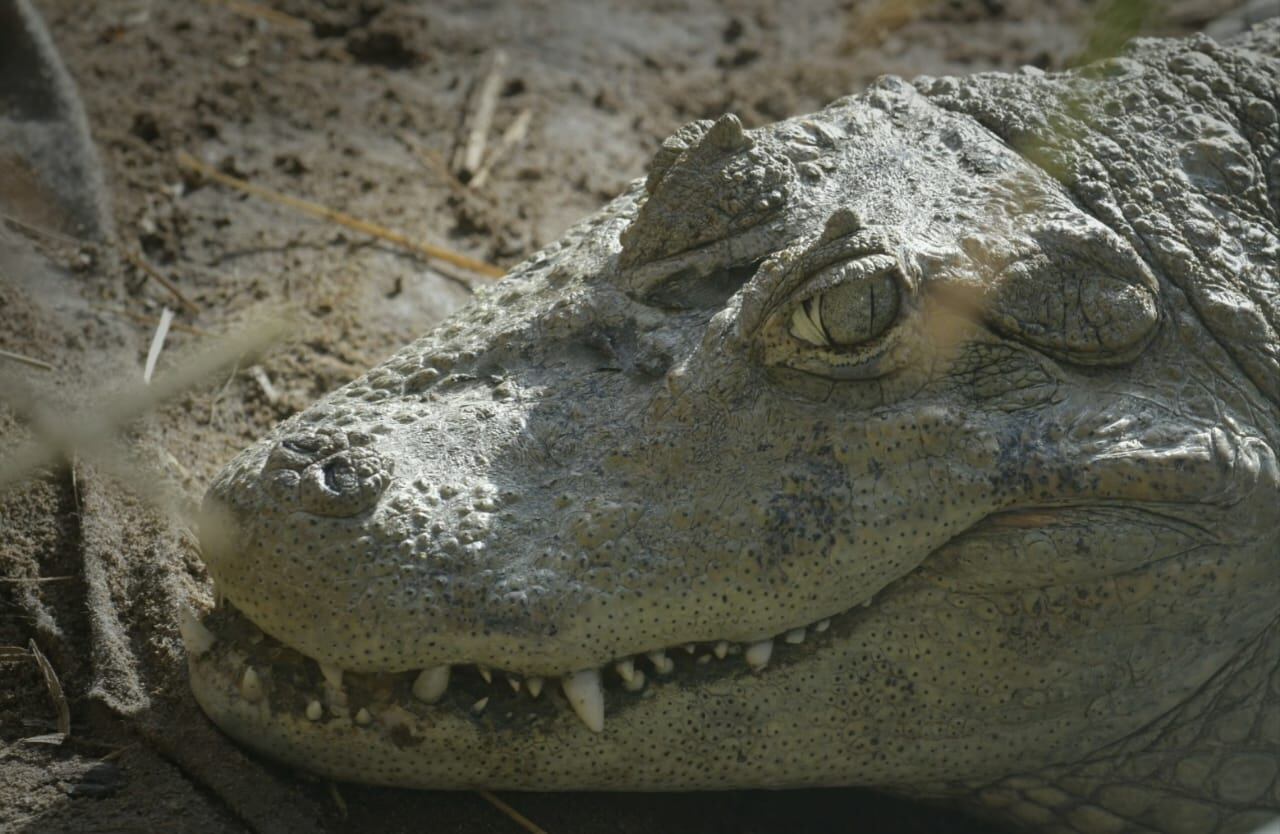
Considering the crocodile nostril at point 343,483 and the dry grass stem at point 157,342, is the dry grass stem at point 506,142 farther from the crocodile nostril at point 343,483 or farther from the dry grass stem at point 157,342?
the crocodile nostril at point 343,483

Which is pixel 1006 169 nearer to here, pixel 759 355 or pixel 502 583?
pixel 759 355

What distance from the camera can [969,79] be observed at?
3.62 m

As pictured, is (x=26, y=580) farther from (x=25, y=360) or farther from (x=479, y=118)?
(x=479, y=118)

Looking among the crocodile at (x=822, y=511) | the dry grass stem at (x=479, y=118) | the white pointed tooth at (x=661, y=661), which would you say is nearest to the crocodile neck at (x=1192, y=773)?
the crocodile at (x=822, y=511)

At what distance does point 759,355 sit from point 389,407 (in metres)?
0.89

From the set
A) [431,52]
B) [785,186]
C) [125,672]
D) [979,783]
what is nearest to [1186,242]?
[785,186]

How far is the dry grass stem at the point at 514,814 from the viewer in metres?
3.11

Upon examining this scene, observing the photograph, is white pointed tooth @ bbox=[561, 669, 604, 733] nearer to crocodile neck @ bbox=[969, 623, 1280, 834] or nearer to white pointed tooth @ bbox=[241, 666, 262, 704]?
white pointed tooth @ bbox=[241, 666, 262, 704]

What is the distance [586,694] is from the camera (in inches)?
109

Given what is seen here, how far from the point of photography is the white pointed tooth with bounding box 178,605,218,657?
9.57ft

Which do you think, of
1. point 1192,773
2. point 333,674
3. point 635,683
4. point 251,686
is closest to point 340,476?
point 333,674

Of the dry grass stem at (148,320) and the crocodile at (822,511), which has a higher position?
the dry grass stem at (148,320)

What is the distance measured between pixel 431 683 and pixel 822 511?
3.07ft

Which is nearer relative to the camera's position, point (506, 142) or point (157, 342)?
point (157, 342)
